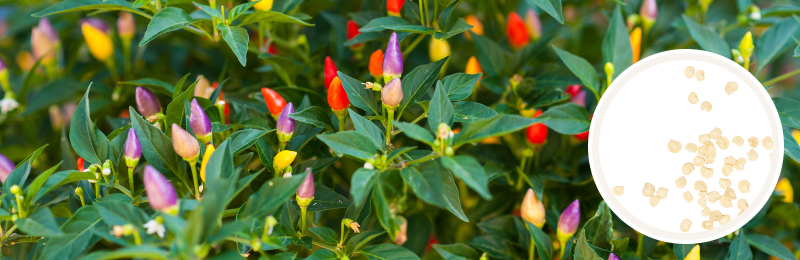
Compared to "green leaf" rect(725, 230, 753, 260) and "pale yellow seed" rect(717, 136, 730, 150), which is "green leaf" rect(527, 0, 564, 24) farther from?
"green leaf" rect(725, 230, 753, 260)

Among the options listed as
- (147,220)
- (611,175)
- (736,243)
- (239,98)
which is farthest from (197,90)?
(736,243)

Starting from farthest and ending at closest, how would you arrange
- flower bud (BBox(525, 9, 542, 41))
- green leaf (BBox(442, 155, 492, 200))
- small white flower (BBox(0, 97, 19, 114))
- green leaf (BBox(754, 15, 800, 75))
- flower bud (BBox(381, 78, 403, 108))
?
flower bud (BBox(525, 9, 542, 41))
small white flower (BBox(0, 97, 19, 114))
green leaf (BBox(754, 15, 800, 75))
flower bud (BBox(381, 78, 403, 108))
green leaf (BBox(442, 155, 492, 200))

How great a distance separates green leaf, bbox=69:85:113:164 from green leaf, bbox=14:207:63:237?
0.36 feet

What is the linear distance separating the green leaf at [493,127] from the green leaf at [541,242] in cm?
21

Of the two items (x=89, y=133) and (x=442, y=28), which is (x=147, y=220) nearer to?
(x=89, y=133)

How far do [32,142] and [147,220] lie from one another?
684 millimetres

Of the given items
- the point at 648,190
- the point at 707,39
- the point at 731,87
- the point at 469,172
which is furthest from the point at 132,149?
the point at 707,39

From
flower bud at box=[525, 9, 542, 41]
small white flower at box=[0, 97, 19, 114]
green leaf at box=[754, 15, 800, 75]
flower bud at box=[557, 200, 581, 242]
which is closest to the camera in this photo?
flower bud at box=[557, 200, 581, 242]

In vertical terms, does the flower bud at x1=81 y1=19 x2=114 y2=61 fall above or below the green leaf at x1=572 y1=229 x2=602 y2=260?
above

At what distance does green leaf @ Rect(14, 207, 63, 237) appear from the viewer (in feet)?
1.70

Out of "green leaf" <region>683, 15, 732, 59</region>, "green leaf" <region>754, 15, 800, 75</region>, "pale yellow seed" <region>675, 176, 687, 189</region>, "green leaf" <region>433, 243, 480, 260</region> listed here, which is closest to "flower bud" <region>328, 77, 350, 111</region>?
"green leaf" <region>433, 243, 480, 260</region>

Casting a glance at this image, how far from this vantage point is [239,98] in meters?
0.86

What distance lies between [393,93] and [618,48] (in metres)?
0.38

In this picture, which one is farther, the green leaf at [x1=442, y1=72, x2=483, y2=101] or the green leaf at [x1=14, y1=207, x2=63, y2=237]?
the green leaf at [x1=442, y1=72, x2=483, y2=101]
